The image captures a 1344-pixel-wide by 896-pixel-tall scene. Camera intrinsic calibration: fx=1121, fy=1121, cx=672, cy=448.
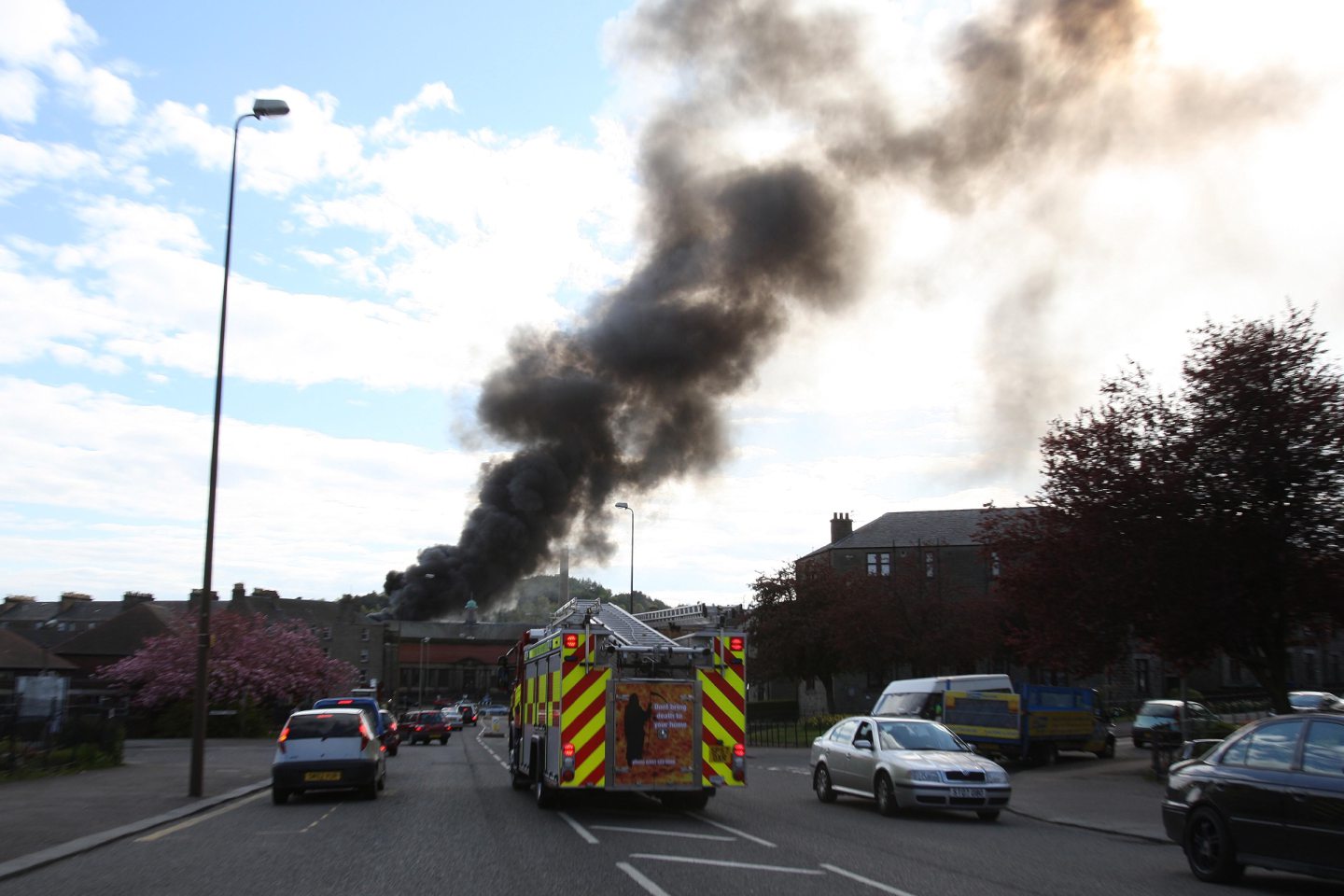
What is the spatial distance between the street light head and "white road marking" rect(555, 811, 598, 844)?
13.0 meters

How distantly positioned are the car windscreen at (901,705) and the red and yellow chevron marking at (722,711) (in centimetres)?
1318

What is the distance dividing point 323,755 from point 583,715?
5.45 m

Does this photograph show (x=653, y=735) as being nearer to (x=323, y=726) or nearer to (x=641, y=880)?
(x=641, y=880)

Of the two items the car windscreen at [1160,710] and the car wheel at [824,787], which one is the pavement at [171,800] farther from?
the car wheel at [824,787]

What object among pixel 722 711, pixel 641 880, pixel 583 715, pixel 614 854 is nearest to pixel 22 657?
pixel 583 715

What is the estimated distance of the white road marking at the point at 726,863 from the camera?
9844mm

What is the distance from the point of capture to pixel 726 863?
10.3 meters

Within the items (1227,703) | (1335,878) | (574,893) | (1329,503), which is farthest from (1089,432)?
(1227,703)

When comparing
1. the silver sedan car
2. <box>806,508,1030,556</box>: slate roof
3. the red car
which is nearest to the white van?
the silver sedan car

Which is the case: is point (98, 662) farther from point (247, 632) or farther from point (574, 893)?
point (574, 893)

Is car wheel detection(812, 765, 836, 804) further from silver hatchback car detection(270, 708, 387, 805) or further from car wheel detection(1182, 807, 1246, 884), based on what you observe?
car wheel detection(1182, 807, 1246, 884)

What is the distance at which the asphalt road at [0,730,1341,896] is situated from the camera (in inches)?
361

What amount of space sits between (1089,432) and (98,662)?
185 ft

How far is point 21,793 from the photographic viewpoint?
1825 cm
